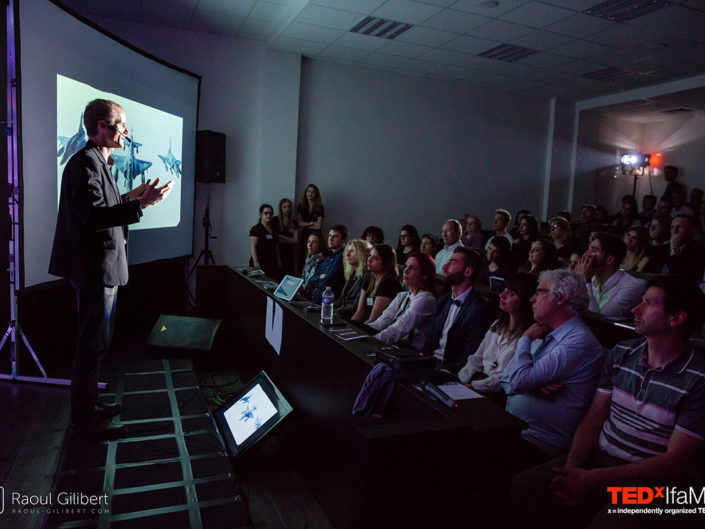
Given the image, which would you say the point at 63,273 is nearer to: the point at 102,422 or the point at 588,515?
the point at 102,422

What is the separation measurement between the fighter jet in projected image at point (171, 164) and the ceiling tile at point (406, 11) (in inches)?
101

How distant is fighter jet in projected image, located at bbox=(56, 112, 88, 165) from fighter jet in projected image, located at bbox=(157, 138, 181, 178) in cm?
135

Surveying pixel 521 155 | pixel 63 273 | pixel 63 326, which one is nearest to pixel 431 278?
pixel 63 273

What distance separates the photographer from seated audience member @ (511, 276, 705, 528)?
1525 mm

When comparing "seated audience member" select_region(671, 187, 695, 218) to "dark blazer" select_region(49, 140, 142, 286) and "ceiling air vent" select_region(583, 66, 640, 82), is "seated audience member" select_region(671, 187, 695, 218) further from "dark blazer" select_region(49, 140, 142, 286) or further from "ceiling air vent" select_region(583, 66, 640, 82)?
"dark blazer" select_region(49, 140, 142, 286)

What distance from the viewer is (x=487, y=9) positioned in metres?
4.99

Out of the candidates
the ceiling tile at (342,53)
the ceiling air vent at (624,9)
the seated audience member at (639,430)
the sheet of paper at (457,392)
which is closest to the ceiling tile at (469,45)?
the ceiling tile at (342,53)

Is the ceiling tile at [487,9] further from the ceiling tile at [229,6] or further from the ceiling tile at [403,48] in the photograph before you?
the ceiling tile at [229,6]

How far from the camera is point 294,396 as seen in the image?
113 inches

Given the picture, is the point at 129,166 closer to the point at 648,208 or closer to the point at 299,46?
the point at 299,46

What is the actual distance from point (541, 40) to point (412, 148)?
8.25 ft

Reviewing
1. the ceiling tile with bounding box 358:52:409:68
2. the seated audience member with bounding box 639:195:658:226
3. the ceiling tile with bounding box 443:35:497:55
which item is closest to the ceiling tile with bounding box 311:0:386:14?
the ceiling tile with bounding box 443:35:497:55

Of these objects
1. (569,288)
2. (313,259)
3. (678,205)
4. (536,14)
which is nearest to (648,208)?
(678,205)

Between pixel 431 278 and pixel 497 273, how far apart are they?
54.3 inches
